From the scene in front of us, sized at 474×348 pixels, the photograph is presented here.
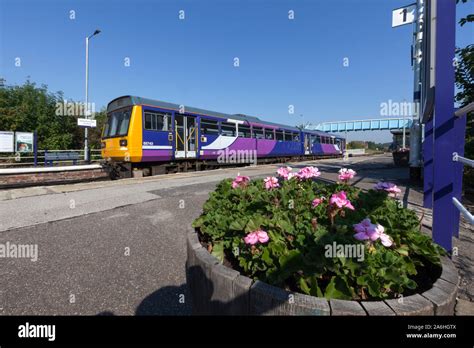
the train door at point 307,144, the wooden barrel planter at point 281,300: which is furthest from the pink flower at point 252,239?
the train door at point 307,144

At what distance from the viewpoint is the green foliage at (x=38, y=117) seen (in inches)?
796

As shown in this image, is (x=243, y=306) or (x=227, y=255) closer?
(x=243, y=306)

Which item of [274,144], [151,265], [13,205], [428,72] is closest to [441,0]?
[428,72]

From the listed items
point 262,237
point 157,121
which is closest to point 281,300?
point 262,237

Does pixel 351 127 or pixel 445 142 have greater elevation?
pixel 351 127

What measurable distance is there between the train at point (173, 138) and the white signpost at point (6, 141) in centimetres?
686

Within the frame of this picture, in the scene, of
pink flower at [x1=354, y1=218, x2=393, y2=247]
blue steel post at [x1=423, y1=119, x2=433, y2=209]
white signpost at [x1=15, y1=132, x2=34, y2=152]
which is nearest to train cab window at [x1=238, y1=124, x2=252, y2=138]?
blue steel post at [x1=423, y1=119, x2=433, y2=209]

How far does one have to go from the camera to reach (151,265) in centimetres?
312

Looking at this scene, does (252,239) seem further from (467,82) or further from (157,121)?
(157,121)

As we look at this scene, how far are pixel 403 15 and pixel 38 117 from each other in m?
25.9

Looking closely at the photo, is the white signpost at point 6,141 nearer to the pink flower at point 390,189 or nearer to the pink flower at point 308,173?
the pink flower at point 308,173

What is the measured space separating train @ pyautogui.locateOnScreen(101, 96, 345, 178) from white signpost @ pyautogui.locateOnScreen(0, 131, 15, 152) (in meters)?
6.86
